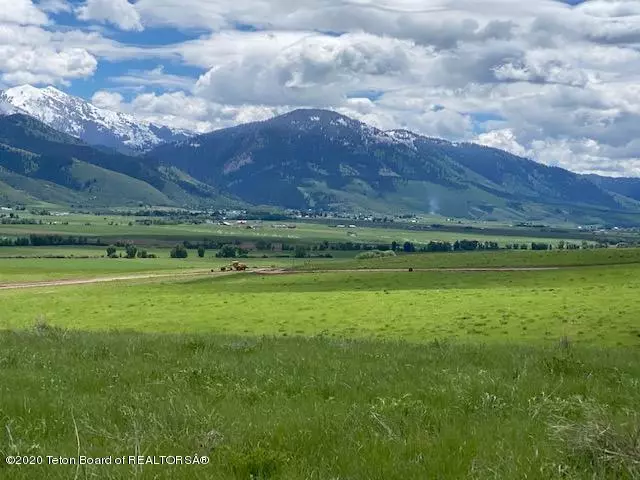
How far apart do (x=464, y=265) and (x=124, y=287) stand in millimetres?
50821

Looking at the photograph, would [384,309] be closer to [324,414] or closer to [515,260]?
[324,414]

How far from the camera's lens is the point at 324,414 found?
A: 424 inches

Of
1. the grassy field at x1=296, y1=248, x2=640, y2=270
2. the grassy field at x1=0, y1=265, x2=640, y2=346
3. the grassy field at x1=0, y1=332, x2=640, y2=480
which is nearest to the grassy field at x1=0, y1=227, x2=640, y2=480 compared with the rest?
the grassy field at x1=0, y1=332, x2=640, y2=480

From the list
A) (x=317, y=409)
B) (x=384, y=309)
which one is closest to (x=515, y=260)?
(x=384, y=309)

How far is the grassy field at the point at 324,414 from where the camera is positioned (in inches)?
312

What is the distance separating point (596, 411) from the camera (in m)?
9.34

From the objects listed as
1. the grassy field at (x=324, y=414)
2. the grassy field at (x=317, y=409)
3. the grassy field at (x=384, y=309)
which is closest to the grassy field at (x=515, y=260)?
the grassy field at (x=384, y=309)

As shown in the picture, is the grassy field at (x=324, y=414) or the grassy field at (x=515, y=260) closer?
the grassy field at (x=324, y=414)

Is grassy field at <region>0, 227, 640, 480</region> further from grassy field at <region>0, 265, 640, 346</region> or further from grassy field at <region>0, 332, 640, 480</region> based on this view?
grassy field at <region>0, 265, 640, 346</region>

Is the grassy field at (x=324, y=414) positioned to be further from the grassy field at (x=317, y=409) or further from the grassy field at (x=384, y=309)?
the grassy field at (x=384, y=309)

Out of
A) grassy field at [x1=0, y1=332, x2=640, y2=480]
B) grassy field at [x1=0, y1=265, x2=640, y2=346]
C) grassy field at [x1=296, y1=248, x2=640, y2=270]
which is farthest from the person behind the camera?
grassy field at [x1=296, y1=248, x2=640, y2=270]

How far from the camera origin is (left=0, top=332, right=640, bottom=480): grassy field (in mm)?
7926

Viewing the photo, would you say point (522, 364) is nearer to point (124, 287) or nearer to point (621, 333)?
point (621, 333)

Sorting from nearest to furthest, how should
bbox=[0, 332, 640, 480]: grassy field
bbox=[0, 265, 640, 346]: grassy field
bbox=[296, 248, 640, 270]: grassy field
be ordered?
bbox=[0, 332, 640, 480]: grassy field → bbox=[0, 265, 640, 346]: grassy field → bbox=[296, 248, 640, 270]: grassy field
